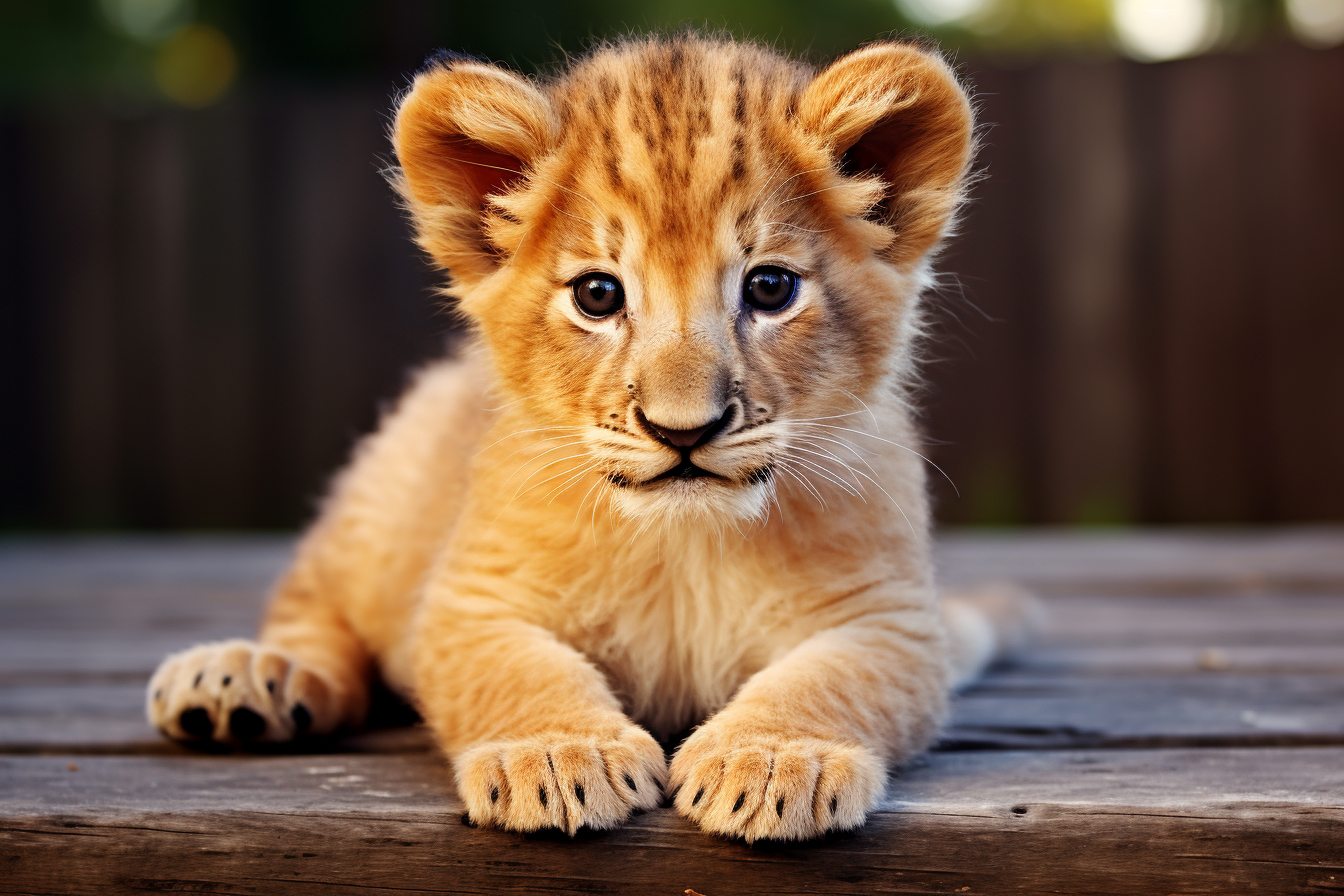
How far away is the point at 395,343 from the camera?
708 centimetres

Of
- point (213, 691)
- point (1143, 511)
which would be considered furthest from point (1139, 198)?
point (213, 691)

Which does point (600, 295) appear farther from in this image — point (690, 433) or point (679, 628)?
point (679, 628)

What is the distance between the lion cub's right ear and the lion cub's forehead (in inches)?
4.2

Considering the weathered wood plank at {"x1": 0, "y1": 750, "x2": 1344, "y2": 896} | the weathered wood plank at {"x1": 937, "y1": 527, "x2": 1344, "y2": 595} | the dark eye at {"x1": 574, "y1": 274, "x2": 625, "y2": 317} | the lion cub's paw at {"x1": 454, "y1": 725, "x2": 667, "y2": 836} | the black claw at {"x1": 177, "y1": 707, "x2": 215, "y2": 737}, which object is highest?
the dark eye at {"x1": 574, "y1": 274, "x2": 625, "y2": 317}

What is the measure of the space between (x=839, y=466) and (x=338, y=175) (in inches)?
214

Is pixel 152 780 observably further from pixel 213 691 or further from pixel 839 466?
pixel 839 466

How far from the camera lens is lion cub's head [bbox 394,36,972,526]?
2.14m

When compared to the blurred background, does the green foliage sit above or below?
above

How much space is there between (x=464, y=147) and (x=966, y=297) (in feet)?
14.3

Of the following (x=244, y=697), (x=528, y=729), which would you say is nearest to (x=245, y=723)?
(x=244, y=697)

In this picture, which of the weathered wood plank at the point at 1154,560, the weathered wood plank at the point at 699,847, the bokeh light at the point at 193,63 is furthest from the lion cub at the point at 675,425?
the bokeh light at the point at 193,63

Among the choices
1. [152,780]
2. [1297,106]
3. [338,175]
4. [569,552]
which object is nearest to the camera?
[152,780]

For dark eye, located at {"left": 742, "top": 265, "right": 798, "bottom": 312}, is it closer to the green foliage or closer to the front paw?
the front paw

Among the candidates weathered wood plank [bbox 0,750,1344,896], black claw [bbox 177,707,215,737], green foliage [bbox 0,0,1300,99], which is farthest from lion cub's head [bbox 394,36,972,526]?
green foliage [bbox 0,0,1300,99]
